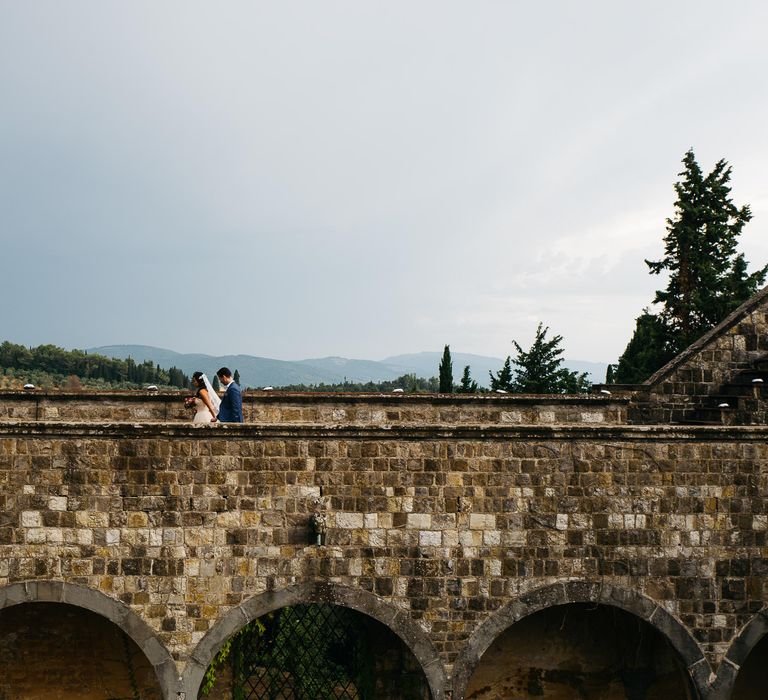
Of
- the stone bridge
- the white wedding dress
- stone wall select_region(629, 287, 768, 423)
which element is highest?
stone wall select_region(629, 287, 768, 423)

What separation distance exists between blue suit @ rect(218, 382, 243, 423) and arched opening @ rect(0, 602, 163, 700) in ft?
11.9

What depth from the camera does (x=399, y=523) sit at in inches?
352

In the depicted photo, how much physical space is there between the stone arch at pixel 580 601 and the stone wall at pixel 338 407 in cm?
404

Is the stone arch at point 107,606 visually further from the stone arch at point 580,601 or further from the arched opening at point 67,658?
the stone arch at point 580,601

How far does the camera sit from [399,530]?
8945 millimetres

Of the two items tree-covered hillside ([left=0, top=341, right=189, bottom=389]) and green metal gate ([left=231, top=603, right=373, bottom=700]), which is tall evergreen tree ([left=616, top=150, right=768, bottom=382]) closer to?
green metal gate ([left=231, top=603, right=373, bottom=700])

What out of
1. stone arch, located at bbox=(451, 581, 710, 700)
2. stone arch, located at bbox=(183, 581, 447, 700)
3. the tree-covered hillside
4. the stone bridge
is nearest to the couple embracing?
the stone bridge

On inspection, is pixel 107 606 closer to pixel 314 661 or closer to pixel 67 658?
pixel 67 658

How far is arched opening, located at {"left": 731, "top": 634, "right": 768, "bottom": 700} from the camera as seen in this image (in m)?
10.5

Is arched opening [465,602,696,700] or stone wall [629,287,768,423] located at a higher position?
stone wall [629,287,768,423]

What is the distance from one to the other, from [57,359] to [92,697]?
170 feet

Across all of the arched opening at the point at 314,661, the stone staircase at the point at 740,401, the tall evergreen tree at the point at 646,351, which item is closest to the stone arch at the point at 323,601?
the arched opening at the point at 314,661

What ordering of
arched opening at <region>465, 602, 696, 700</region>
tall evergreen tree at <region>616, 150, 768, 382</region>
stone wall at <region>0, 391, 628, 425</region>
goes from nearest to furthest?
arched opening at <region>465, 602, 696, 700</region>
stone wall at <region>0, 391, 628, 425</region>
tall evergreen tree at <region>616, 150, 768, 382</region>

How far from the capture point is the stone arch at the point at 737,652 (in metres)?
9.02
